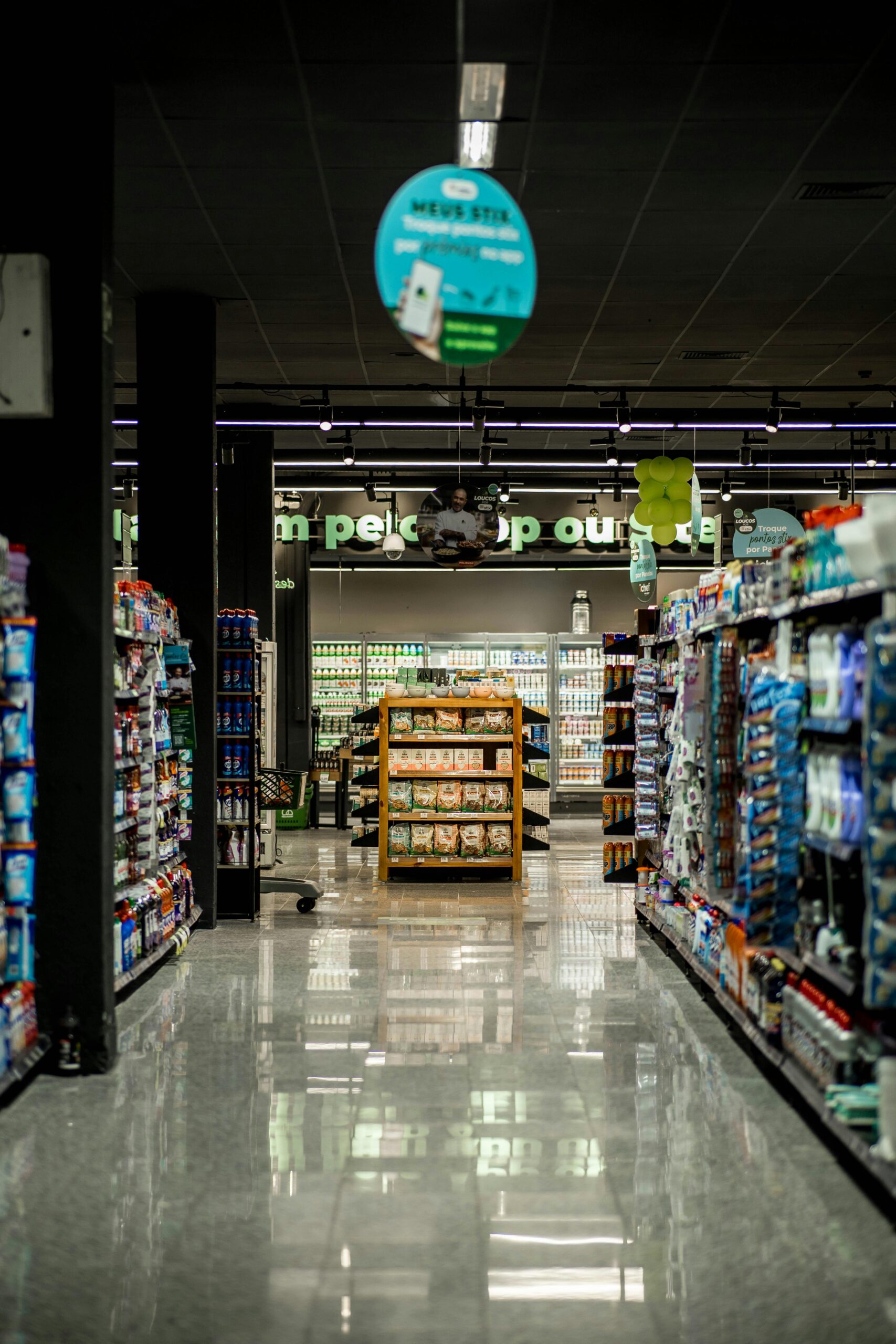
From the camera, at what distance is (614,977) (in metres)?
7.07

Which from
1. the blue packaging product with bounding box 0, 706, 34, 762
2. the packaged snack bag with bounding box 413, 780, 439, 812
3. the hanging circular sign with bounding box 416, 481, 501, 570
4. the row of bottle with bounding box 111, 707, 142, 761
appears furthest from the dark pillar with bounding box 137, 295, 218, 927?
the blue packaging product with bounding box 0, 706, 34, 762

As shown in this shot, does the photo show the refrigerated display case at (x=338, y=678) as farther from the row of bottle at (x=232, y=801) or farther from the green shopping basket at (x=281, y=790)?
the row of bottle at (x=232, y=801)

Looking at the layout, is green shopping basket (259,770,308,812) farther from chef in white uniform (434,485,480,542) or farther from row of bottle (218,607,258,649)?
chef in white uniform (434,485,480,542)

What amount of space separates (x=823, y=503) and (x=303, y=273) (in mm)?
10761

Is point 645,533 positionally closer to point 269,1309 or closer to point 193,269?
point 193,269

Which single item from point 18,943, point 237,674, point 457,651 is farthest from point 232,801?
point 457,651

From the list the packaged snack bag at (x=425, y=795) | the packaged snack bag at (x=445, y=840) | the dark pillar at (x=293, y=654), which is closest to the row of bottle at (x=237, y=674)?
the packaged snack bag at (x=425, y=795)

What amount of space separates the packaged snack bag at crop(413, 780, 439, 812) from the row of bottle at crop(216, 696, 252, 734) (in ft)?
8.12

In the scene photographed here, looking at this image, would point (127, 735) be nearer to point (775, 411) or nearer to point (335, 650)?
point (775, 411)

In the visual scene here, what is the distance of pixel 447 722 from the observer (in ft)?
36.1

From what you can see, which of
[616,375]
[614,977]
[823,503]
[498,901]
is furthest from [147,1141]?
[823,503]

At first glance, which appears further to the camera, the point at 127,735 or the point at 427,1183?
the point at 127,735

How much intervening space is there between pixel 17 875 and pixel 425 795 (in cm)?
630

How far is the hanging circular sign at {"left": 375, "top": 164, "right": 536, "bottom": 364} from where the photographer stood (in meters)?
4.30
